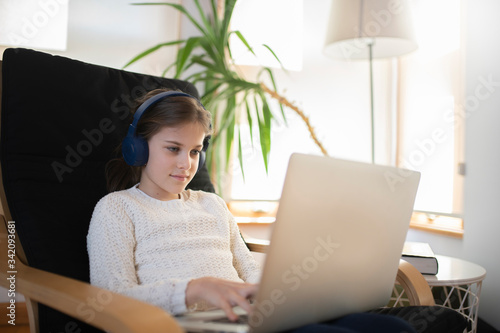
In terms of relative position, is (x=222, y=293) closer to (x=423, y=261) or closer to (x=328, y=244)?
(x=328, y=244)

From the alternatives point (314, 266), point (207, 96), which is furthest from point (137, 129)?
point (207, 96)

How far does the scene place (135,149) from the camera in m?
1.16

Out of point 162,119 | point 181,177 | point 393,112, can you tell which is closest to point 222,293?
point 181,177

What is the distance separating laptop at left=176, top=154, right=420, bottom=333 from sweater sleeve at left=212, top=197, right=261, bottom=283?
382 mm

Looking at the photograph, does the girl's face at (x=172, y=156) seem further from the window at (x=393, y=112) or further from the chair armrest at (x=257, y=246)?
the window at (x=393, y=112)

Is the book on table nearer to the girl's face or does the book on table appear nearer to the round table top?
the round table top

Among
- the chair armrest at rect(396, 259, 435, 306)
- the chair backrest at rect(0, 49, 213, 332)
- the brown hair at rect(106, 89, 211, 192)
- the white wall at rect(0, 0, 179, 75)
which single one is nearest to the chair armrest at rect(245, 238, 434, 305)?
the chair armrest at rect(396, 259, 435, 306)

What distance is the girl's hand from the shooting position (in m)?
0.78

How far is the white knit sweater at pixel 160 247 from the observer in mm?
971

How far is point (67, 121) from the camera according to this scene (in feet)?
4.18

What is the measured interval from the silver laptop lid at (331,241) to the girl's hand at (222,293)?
0.08 m

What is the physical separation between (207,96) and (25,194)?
1.19 meters

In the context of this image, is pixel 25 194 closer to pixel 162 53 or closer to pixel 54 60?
pixel 54 60

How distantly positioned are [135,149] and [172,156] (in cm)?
10
